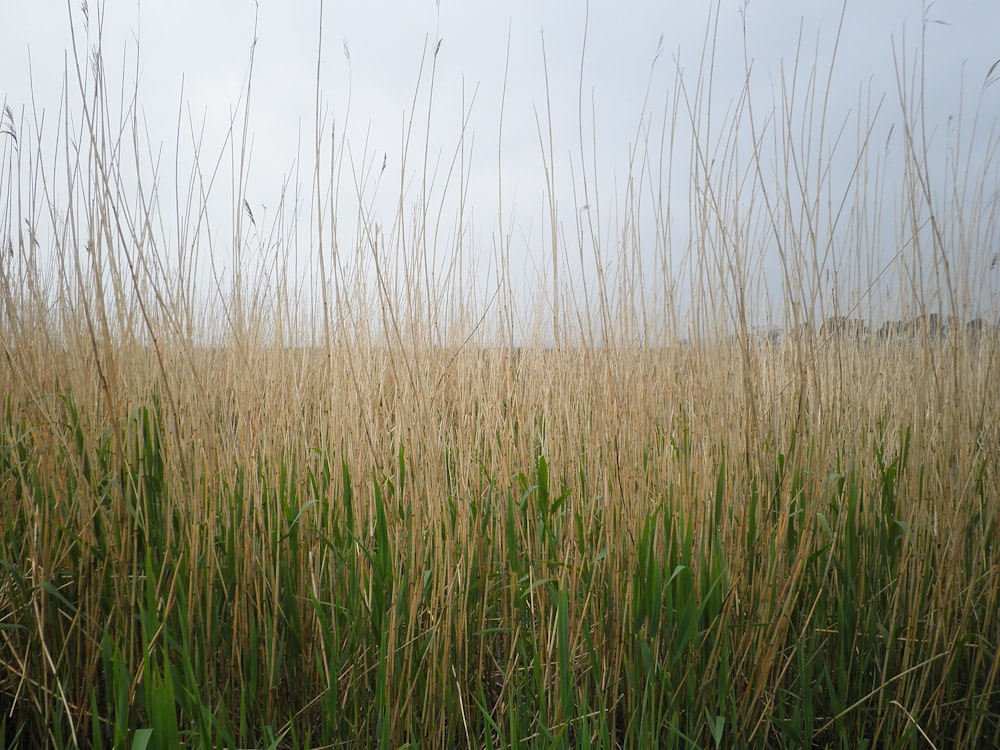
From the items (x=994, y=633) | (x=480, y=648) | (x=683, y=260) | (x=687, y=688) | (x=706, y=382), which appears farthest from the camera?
(x=683, y=260)

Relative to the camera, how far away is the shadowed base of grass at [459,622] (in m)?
1.18

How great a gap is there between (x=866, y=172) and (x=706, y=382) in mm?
769

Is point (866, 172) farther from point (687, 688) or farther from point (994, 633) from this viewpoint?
point (687, 688)

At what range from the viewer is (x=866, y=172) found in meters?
1.69

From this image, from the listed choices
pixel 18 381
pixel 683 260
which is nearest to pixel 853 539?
pixel 683 260

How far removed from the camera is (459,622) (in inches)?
50.4

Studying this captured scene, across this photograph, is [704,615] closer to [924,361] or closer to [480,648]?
[480,648]

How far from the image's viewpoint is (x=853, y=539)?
57.4 inches

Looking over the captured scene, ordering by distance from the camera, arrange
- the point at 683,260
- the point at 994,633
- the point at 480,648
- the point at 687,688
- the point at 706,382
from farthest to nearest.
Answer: the point at 683,260
the point at 706,382
the point at 994,633
the point at 480,648
the point at 687,688

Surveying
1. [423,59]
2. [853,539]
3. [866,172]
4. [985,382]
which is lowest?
[853,539]

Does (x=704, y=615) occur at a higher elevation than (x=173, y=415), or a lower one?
lower

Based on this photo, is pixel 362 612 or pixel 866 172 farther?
pixel 866 172

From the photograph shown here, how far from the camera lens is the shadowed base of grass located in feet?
3.86

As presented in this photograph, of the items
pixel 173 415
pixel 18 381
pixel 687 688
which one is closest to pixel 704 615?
pixel 687 688
